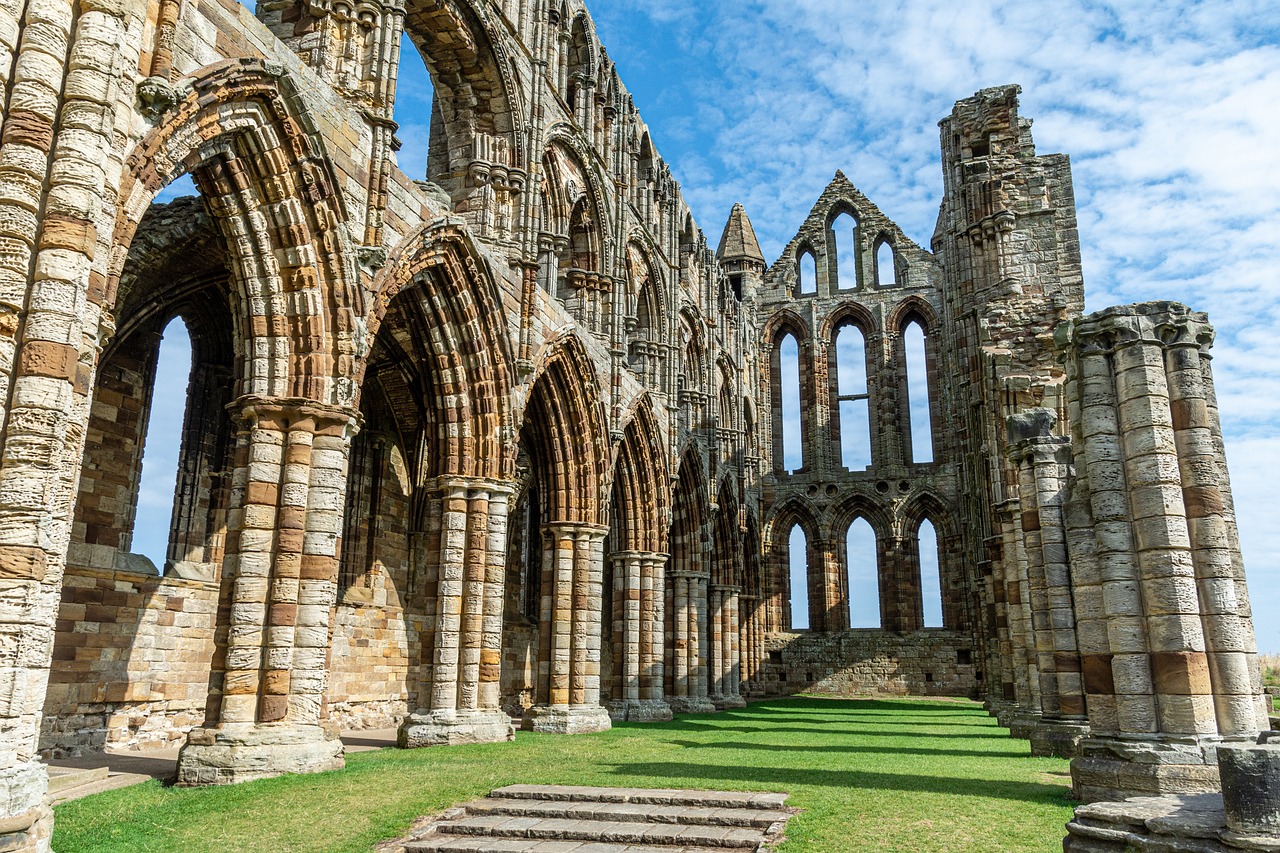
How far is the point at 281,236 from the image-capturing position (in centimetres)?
1052

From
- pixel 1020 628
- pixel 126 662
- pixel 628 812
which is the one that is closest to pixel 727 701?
pixel 1020 628

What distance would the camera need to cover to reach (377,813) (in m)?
7.70

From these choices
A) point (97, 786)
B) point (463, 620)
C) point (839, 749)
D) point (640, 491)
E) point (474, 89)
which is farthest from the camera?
point (640, 491)

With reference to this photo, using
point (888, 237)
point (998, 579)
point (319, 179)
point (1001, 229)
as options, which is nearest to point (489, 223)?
point (319, 179)

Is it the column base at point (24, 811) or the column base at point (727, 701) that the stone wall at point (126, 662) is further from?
the column base at point (727, 701)

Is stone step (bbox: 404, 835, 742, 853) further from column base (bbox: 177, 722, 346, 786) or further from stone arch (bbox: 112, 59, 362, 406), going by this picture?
stone arch (bbox: 112, 59, 362, 406)

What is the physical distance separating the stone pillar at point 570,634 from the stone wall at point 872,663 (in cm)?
1667

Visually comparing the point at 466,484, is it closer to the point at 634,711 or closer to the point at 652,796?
the point at 652,796

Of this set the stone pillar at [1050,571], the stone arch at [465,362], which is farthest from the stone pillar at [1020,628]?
the stone arch at [465,362]

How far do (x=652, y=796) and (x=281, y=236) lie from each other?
7004mm

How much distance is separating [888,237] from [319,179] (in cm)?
2929

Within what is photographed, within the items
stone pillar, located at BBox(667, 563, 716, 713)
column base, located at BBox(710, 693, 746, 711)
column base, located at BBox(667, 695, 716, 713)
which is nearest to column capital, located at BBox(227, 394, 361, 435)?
column base, located at BBox(667, 695, 716, 713)

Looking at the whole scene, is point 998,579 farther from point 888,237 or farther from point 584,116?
point 888,237

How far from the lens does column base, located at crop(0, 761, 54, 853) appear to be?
4.99 meters
